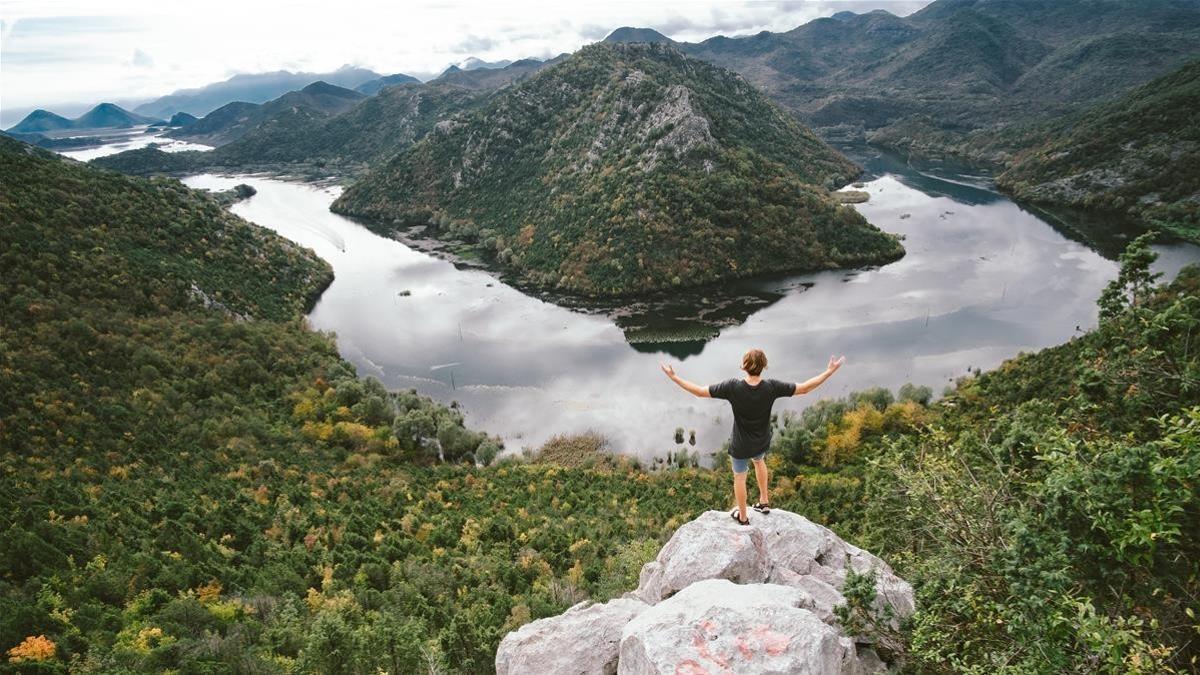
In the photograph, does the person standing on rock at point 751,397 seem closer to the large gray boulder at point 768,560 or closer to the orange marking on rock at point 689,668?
the large gray boulder at point 768,560

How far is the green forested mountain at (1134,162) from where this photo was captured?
5074 inches

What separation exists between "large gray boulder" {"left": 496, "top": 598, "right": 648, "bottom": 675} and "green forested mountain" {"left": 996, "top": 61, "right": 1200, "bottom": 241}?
156879mm

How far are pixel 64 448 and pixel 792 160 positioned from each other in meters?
183

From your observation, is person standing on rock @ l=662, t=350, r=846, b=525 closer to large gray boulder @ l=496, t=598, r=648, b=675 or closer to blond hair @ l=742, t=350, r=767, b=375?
blond hair @ l=742, t=350, r=767, b=375

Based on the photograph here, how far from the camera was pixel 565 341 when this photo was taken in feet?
292

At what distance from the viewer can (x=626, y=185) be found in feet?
411

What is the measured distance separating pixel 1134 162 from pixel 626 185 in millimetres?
132593

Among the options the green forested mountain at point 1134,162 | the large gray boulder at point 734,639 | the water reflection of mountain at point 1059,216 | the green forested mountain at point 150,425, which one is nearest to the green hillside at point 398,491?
the green forested mountain at point 150,425

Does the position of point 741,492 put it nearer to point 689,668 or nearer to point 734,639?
point 734,639

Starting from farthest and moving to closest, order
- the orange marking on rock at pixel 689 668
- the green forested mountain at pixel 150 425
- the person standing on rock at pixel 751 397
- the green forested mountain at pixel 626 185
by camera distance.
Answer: the green forested mountain at pixel 626 185 < the green forested mountain at pixel 150 425 < the person standing on rock at pixel 751 397 < the orange marking on rock at pixel 689 668

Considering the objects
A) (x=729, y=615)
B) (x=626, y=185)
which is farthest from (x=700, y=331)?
(x=729, y=615)

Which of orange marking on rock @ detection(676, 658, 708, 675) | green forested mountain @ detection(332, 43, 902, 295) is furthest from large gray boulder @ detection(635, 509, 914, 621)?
green forested mountain @ detection(332, 43, 902, 295)

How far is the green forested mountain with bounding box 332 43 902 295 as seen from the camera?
114 meters

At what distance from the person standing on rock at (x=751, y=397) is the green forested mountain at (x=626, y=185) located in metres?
94.5
